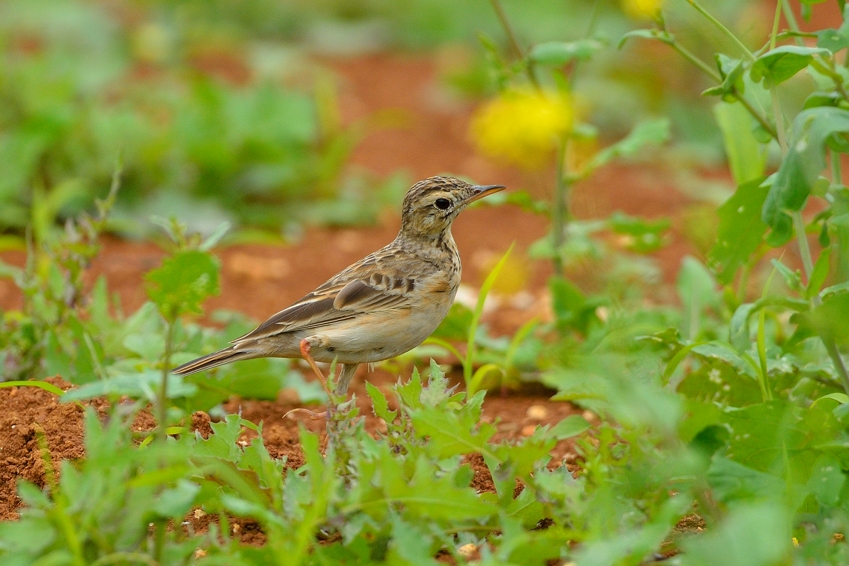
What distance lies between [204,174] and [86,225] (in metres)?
3.44

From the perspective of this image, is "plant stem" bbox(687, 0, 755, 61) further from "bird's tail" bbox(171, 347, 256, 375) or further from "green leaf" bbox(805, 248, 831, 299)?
"bird's tail" bbox(171, 347, 256, 375)

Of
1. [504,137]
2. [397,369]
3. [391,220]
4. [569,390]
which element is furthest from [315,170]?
[569,390]

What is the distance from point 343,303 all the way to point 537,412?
3.70 feet

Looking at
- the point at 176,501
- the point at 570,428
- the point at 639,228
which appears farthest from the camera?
the point at 639,228

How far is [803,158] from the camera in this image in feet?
11.5

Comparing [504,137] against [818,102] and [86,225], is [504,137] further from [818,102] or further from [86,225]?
[86,225]

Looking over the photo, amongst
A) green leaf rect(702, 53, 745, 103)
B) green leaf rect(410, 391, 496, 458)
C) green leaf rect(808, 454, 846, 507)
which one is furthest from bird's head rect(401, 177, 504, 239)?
green leaf rect(808, 454, 846, 507)

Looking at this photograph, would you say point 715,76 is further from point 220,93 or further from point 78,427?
point 220,93

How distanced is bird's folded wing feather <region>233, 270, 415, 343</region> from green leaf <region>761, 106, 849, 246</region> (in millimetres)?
1924

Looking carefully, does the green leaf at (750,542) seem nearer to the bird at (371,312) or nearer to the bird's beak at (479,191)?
the bird at (371,312)

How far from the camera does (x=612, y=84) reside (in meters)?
11.1

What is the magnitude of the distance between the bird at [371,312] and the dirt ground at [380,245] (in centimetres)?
36

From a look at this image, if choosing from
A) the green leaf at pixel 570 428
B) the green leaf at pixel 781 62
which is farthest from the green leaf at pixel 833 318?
the green leaf at pixel 570 428

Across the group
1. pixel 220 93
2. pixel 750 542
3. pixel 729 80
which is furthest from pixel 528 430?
pixel 220 93
